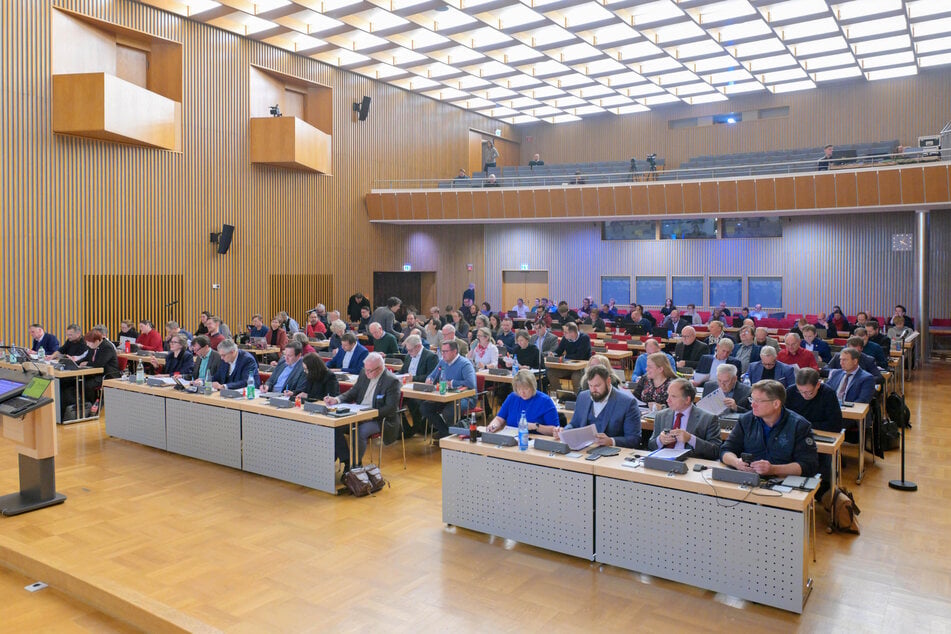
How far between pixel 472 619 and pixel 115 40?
1401cm

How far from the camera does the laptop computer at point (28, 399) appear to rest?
18.7 ft

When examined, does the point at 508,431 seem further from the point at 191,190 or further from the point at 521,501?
the point at 191,190

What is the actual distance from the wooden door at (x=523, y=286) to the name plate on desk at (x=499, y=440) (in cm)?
1823

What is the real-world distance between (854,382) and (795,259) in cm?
1354

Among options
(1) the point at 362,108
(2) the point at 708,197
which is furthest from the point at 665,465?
(1) the point at 362,108

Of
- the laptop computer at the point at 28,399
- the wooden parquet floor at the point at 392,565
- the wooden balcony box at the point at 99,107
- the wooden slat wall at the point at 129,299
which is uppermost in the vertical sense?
the wooden balcony box at the point at 99,107

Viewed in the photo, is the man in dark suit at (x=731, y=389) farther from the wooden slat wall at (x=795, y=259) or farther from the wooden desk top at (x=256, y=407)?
the wooden slat wall at (x=795, y=259)

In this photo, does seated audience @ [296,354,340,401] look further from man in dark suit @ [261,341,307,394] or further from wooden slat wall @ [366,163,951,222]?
wooden slat wall @ [366,163,951,222]

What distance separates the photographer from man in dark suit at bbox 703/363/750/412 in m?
6.15

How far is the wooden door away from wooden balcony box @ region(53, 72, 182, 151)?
44.2ft

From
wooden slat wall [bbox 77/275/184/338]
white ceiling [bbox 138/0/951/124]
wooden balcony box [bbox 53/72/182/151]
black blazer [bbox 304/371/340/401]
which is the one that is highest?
white ceiling [bbox 138/0/951/124]

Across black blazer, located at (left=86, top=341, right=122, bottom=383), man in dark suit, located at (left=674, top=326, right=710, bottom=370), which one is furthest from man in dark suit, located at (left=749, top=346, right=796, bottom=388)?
black blazer, located at (left=86, top=341, right=122, bottom=383)

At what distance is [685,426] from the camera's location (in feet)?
17.7

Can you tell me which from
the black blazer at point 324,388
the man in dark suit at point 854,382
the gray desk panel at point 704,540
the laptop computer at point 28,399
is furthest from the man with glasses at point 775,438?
the laptop computer at point 28,399
